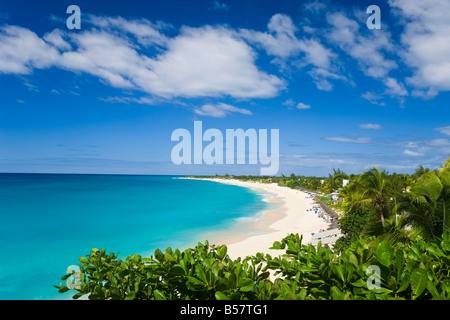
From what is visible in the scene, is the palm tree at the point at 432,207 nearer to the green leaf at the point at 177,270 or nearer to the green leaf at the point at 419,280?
the green leaf at the point at 419,280

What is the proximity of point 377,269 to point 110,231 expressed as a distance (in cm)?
3188

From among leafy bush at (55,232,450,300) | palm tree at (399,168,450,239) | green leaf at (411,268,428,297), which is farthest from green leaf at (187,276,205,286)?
palm tree at (399,168,450,239)

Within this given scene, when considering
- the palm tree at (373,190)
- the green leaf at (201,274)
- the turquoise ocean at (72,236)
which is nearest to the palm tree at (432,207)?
the green leaf at (201,274)

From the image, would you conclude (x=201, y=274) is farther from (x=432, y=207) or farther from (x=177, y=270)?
(x=432, y=207)

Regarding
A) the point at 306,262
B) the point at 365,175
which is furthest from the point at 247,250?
the point at 306,262

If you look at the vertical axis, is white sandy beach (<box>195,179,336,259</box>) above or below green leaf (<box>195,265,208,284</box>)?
below

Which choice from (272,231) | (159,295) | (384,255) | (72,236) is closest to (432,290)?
(384,255)

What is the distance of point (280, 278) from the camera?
216 cm

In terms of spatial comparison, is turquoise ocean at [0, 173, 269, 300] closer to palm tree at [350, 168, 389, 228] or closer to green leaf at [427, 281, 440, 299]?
palm tree at [350, 168, 389, 228]

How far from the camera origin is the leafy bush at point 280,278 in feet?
5.95

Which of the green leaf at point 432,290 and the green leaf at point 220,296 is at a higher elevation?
the green leaf at point 432,290

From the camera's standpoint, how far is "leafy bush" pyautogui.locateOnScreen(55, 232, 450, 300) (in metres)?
1.81

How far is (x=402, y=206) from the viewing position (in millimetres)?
7391

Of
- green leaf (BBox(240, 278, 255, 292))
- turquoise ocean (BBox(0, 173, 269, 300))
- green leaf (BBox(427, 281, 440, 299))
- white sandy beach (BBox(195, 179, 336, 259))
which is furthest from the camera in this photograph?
white sandy beach (BBox(195, 179, 336, 259))
